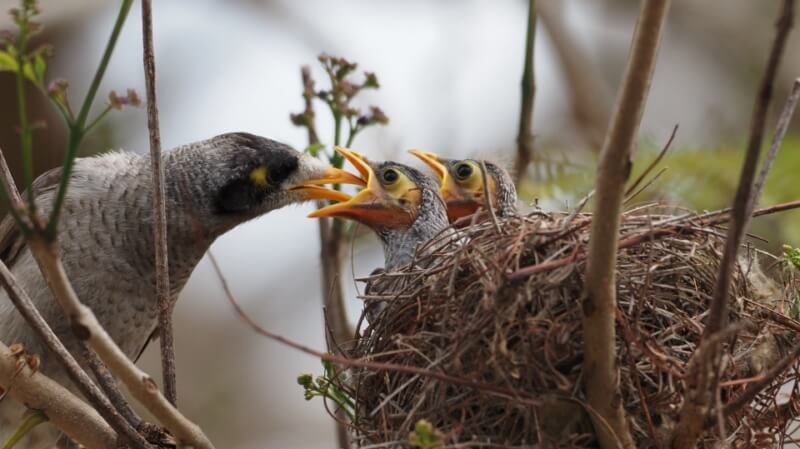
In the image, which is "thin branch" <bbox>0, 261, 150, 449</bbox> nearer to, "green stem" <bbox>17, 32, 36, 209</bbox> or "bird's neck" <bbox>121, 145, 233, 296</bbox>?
"green stem" <bbox>17, 32, 36, 209</bbox>

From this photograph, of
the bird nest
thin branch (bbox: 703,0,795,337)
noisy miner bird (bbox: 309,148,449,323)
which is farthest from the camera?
noisy miner bird (bbox: 309,148,449,323)

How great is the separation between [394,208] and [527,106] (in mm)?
783

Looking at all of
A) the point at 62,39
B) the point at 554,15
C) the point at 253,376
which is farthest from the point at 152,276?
the point at 554,15

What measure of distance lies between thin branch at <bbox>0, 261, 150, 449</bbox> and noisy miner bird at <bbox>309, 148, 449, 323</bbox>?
1.49 m

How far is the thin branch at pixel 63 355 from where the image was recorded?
315 cm

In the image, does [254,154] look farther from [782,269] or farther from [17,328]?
[782,269]

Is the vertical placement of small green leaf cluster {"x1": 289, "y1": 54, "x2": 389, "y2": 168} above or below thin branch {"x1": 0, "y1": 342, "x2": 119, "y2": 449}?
above

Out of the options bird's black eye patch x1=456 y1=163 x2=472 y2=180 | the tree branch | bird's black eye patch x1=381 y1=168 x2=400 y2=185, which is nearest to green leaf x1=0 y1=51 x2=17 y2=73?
bird's black eye patch x1=381 y1=168 x2=400 y2=185

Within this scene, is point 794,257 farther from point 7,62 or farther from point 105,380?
point 7,62

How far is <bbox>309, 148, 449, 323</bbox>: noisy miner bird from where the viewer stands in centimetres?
470

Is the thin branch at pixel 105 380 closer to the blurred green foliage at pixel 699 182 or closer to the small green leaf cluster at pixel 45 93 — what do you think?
the small green leaf cluster at pixel 45 93

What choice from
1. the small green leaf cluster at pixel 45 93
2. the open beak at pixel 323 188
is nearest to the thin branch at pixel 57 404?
the open beak at pixel 323 188

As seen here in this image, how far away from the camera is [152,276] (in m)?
4.76

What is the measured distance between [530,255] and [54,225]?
1664 mm
